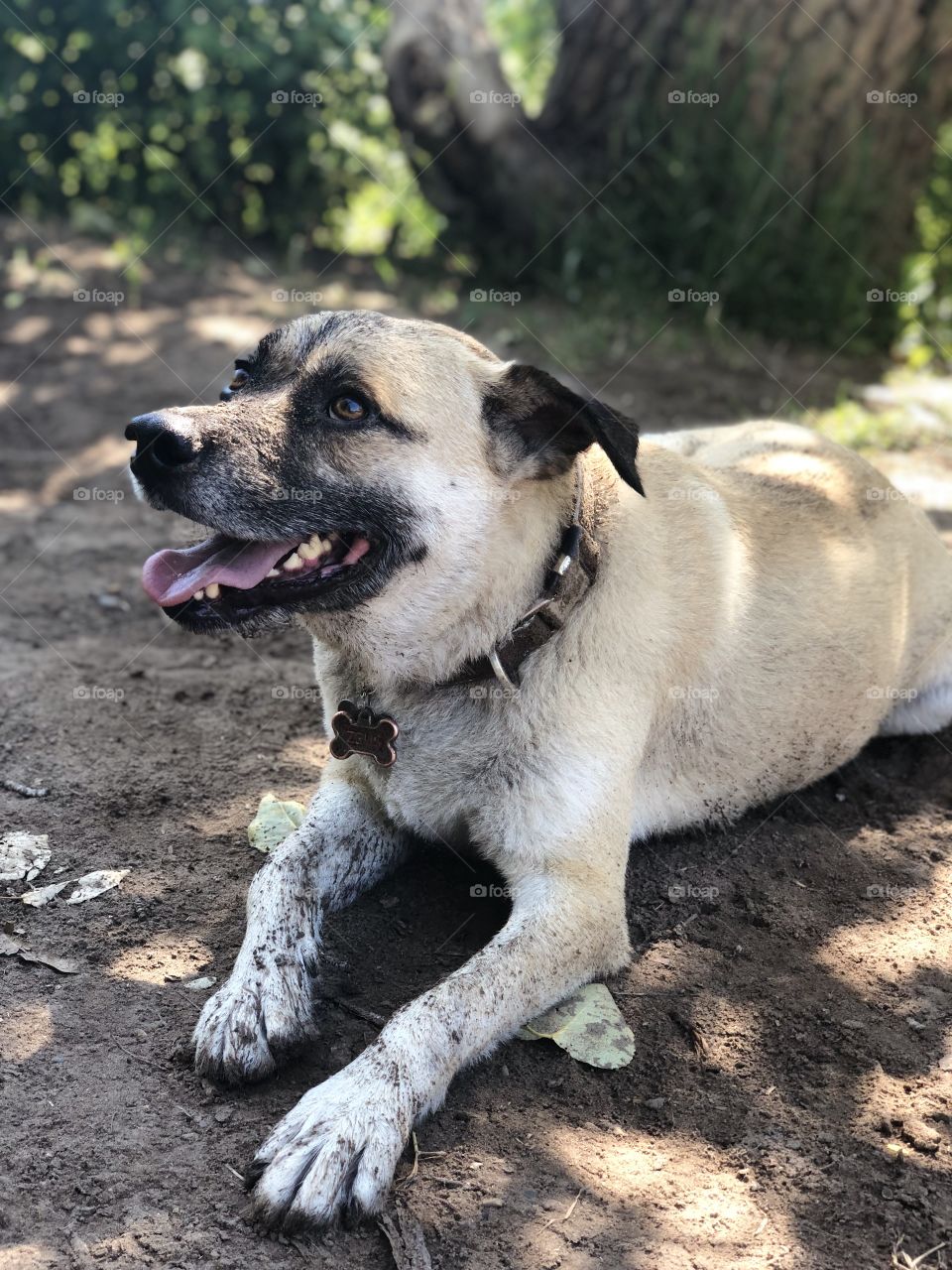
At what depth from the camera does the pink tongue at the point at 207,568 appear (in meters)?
3.03

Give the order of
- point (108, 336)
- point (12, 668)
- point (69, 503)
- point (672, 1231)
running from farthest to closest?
point (108, 336)
point (69, 503)
point (12, 668)
point (672, 1231)

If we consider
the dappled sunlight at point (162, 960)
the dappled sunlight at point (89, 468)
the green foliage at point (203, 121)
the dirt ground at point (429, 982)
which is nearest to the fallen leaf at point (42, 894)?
the dirt ground at point (429, 982)

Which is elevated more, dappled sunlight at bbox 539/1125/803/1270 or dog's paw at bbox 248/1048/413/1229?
dog's paw at bbox 248/1048/413/1229

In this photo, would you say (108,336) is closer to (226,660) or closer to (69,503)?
(69,503)

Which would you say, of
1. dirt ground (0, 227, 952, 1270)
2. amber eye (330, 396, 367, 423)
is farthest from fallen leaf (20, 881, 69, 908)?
amber eye (330, 396, 367, 423)

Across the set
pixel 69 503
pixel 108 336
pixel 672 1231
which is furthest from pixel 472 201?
pixel 672 1231

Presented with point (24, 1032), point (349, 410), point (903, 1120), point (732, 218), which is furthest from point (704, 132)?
point (24, 1032)

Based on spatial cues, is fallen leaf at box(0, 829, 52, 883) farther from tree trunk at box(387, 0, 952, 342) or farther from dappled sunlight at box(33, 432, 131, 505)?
tree trunk at box(387, 0, 952, 342)

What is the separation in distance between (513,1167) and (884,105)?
7.02m

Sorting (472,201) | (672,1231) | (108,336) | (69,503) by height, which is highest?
(472,201)

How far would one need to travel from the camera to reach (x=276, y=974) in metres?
2.95

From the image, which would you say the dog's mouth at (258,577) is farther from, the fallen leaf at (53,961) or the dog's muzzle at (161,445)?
the fallen leaf at (53,961)

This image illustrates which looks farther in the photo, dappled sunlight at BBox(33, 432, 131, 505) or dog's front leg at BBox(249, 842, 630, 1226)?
dappled sunlight at BBox(33, 432, 131, 505)

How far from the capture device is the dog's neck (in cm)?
309
